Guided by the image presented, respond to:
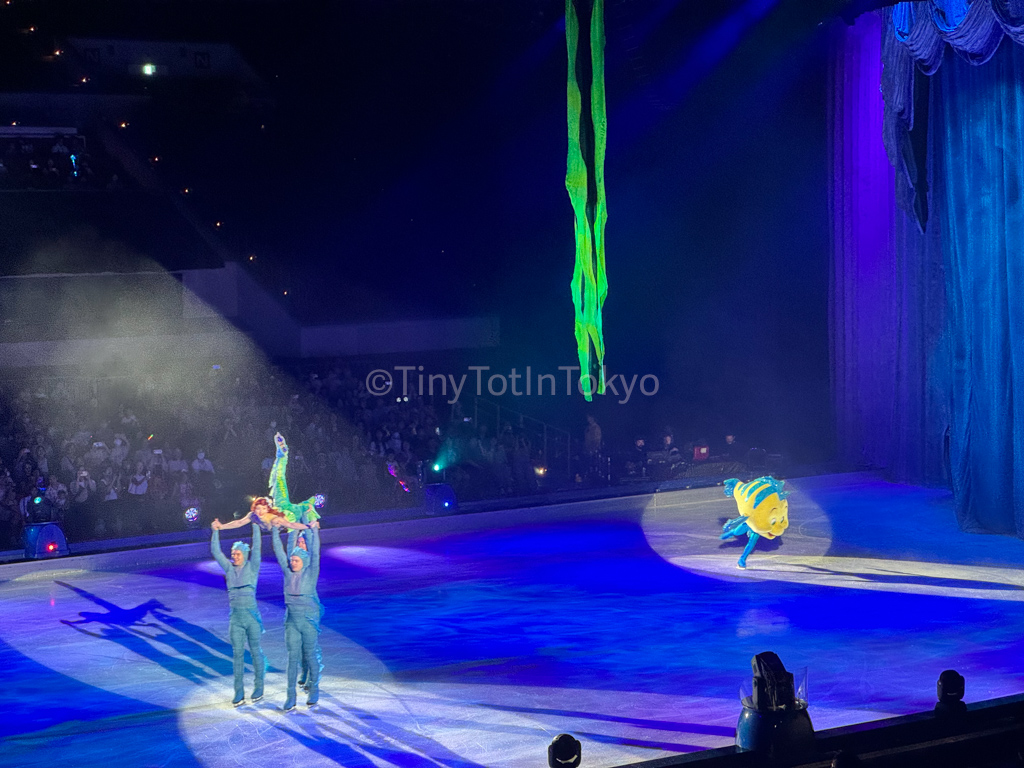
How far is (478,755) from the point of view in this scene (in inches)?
256

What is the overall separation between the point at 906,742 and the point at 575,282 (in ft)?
13.9

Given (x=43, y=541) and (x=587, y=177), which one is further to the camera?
(x=43, y=541)

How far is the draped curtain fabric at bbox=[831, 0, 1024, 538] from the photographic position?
41.9 feet

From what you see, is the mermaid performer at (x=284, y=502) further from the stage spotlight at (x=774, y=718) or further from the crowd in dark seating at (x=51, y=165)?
the crowd in dark seating at (x=51, y=165)

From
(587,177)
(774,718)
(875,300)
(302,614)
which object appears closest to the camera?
(774,718)

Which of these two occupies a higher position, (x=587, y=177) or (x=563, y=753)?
(x=587, y=177)

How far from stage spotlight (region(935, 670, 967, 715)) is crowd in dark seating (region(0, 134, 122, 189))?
59.0 ft

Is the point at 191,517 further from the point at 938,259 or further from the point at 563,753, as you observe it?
the point at 563,753

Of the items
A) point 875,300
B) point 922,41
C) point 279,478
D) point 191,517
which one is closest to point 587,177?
point 279,478

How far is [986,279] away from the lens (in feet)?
43.4

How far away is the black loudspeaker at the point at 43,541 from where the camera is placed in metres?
12.3

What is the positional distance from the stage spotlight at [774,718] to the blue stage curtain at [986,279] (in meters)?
11.1

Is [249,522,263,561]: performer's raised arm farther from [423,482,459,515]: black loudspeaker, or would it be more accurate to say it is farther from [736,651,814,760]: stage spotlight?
[423,482,459,515]: black loudspeaker

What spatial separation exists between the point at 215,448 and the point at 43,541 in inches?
150
